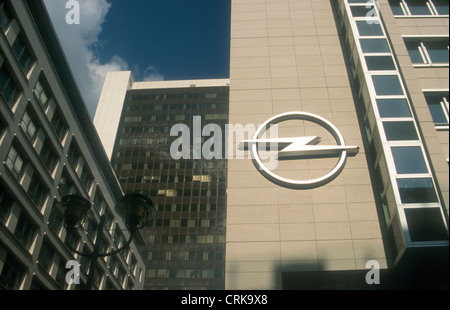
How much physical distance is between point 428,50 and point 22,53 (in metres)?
30.6

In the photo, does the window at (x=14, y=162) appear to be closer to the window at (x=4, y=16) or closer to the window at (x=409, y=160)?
the window at (x=4, y=16)

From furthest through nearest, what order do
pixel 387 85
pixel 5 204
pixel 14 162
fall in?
pixel 14 162 < pixel 5 204 < pixel 387 85

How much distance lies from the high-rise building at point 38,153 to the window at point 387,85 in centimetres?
2346

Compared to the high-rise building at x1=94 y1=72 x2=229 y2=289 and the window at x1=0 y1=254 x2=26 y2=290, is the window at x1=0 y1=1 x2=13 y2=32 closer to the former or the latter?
the window at x1=0 y1=254 x2=26 y2=290

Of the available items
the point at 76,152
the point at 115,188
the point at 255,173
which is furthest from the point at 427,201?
the point at 115,188

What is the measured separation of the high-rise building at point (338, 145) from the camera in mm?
19469

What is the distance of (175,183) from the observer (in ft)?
320

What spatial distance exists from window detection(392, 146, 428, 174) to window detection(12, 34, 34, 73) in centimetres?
2864

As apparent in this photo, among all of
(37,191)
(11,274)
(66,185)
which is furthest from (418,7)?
(11,274)

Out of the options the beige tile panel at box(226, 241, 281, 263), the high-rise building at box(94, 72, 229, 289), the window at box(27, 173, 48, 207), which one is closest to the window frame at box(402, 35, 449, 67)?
the beige tile panel at box(226, 241, 281, 263)

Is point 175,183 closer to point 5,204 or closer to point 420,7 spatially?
point 5,204

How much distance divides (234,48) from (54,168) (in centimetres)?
2110

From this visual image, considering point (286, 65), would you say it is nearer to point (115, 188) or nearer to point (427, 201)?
point (427, 201)
